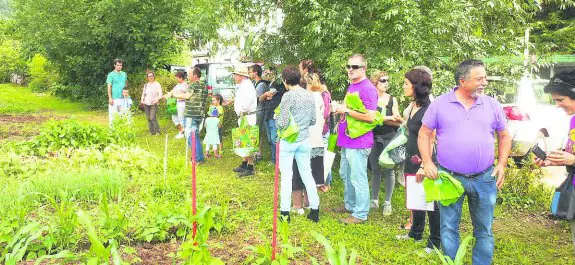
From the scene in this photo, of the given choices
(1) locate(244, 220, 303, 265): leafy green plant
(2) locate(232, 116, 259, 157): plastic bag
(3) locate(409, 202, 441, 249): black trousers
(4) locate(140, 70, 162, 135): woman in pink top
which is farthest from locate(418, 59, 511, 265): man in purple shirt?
(4) locate(140, 70, 162, 135): woman in pink top

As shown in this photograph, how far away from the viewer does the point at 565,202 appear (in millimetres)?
3533

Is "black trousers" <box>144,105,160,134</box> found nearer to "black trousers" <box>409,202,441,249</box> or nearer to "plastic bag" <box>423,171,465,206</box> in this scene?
"black trousers" <box>409,202,441,249</box>

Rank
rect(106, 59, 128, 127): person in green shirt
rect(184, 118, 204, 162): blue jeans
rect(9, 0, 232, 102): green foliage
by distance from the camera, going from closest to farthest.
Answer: rect(184, 118, 204, 162): blue jeans < rect(106, 59, 128, 127): person in green shirt < rect(9, 0, 232, 102): green foliage

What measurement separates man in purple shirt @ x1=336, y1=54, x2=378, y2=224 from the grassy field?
233 millimetres

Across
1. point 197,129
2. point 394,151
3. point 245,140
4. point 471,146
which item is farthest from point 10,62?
point 471,146

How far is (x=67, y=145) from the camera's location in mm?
8266

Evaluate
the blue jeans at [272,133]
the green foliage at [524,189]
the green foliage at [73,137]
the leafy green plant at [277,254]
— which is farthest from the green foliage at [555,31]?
the green foliage at [73,137]

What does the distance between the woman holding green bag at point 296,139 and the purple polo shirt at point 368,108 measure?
0.32m

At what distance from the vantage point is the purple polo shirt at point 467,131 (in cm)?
361

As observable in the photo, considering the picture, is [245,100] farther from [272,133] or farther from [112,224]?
[112,224]

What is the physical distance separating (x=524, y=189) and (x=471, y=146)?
3.02 meters

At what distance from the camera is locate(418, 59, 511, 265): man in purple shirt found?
3611 millimetres

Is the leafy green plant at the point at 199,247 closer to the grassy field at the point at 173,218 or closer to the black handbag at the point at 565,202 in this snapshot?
the grassy field at the point at 173,218

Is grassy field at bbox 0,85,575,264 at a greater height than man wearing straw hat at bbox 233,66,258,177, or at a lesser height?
lesser
